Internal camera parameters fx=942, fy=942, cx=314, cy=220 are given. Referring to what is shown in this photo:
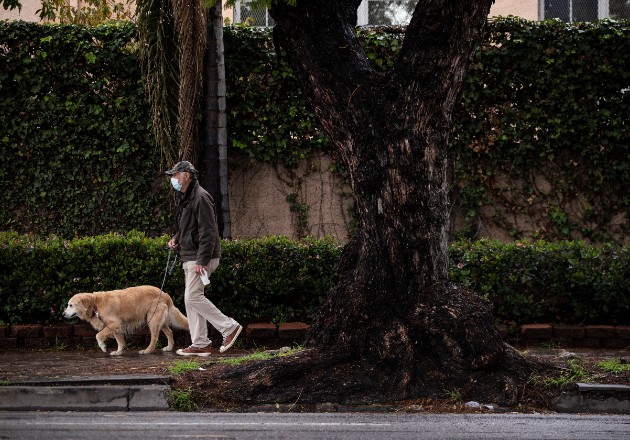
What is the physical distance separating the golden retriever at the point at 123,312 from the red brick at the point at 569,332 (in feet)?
15.0

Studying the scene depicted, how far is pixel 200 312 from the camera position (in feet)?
36.1

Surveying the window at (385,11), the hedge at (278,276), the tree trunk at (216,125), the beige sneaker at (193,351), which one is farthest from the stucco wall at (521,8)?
the beige sneaker at (193,351)

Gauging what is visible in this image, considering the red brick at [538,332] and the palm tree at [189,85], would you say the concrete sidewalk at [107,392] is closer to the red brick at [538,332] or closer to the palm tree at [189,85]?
the red brick at [538,332]

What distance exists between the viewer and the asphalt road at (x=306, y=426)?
6.95 meters

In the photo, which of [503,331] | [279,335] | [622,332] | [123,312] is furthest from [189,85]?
A: [622,332]

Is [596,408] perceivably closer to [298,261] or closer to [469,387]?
[469,387]

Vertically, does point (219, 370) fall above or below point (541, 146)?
below

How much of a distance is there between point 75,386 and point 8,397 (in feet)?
1.95

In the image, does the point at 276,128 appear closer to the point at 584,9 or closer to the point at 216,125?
the point at 216,125

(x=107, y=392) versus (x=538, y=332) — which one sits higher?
(x=107, y=392)

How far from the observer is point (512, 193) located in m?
14.9

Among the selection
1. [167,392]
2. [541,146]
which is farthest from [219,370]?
[541,146]

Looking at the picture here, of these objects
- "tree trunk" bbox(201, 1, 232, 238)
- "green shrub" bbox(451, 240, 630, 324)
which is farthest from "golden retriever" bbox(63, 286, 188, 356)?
"green shrub" bbox(451, 240, 630, 324)

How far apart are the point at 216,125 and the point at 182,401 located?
A: 613 cm
